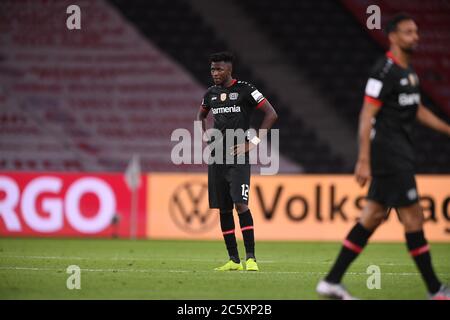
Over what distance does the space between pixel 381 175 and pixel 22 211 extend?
9.67 meters

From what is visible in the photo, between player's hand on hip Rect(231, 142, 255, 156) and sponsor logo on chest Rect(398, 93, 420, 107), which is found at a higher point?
sponsor logo on chest Rect(398, 93, 420, 107)

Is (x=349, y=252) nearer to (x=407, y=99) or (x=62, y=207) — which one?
(x=407, y=99)

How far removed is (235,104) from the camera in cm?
892

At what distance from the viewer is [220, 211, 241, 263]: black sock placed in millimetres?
8930

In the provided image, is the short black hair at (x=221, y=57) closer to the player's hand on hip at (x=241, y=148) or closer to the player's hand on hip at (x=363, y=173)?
the player's hand on hip at (x=241, y=148)

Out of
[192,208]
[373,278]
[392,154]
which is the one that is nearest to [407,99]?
[392,154]

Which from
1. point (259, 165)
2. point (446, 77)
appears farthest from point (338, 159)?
point (446, 77)

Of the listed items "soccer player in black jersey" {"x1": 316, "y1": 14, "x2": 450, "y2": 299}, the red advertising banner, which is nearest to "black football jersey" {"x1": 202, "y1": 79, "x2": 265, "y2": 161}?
"soccer player in black jersey" {"x1": 316, "y1": 14, "x2": 450, "y2": 299}

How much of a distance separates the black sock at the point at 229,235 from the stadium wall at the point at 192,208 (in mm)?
5641

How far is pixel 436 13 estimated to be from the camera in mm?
19234

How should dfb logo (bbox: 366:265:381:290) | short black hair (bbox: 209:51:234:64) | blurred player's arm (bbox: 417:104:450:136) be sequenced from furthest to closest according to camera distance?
short black hair (bbox: 209:51:234:64) → dfb logo (bbox: 366:265:381:290) → blurred player's arm (bbox: 417:104:450:136)

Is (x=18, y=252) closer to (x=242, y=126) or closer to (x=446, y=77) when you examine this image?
(x=242, y=126)

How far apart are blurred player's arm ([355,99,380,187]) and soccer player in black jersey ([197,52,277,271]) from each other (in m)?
2.78

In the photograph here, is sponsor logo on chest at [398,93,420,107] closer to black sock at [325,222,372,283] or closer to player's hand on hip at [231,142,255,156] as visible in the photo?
black sock at [325,222,372,283]
